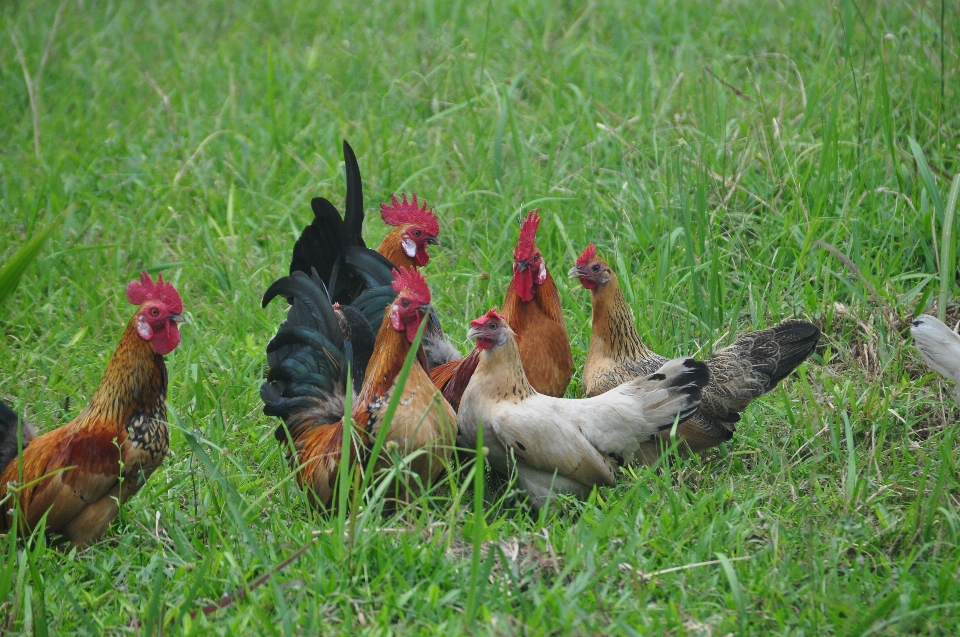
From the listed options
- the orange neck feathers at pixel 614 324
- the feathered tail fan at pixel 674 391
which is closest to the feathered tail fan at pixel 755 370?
the feathered tail fan at pixel 674 391

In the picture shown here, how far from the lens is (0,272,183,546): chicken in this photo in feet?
10.8

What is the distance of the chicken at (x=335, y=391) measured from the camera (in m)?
3.46

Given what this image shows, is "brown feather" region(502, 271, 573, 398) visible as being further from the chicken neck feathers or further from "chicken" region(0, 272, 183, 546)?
"chicken" region(0, 272, 183, 546)

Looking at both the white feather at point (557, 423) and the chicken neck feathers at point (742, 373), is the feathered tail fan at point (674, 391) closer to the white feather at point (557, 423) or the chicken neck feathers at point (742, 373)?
the white feather at point (557, 423)

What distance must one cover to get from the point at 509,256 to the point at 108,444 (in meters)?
2.68

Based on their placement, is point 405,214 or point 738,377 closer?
point 738,377

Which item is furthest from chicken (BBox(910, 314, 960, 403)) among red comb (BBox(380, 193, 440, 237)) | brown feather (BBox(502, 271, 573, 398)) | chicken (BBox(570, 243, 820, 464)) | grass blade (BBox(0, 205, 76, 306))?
grass blade (BBox(0, 205, 76, 306))

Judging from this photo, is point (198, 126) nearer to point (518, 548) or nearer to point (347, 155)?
point (347, 155)

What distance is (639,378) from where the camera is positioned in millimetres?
3840

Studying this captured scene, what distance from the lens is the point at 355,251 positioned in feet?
14.8

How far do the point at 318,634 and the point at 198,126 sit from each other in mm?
5166

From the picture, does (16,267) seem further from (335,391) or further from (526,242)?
(526,242)

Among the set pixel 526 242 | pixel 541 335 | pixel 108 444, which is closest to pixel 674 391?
pixel 541 335

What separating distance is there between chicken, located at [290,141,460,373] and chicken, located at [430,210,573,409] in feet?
1.01
